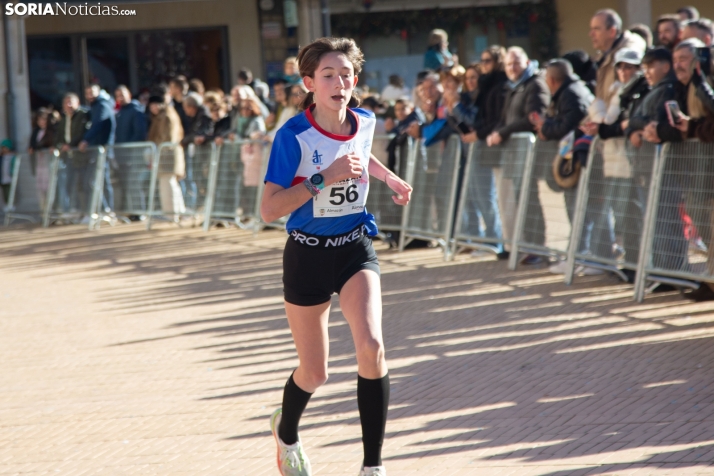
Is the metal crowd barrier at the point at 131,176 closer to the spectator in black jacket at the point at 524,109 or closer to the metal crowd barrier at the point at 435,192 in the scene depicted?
the metal crowd barrier at the point at 435,192

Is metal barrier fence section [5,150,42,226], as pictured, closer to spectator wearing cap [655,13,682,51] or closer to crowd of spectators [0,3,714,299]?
crowd of spectators [0,3,714,299]

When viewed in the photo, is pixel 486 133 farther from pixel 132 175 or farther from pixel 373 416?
pixel 132 175

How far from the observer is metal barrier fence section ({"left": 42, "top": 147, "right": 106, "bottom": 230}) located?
1714 centimetres

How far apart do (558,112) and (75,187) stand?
1034 cm

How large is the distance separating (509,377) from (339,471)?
69.0 inches

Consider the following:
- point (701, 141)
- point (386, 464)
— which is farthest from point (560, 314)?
point (386, 464)

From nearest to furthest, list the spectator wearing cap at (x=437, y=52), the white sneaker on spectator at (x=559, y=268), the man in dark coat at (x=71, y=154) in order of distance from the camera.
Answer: the white sneaker on spectator at (x=559, y=268), the spectator wearing cap at (x=437, y=52), the man in dark coat at (x=71, y=154)

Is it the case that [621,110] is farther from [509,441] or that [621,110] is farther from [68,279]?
[68,279]

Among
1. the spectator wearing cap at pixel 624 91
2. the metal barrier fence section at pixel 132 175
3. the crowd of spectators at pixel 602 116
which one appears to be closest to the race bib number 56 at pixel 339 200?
the crowd of spectators at pixel 602 116

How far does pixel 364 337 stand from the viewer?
4199 mm

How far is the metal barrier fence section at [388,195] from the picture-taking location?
12070 mm

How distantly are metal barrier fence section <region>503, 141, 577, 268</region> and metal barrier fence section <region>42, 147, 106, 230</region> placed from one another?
8.94 meters

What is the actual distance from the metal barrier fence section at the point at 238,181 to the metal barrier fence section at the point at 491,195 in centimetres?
398

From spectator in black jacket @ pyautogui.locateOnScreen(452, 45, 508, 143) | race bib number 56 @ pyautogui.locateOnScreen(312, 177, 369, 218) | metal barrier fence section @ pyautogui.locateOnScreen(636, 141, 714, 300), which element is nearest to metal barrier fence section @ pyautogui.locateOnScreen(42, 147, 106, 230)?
spectator in black jacket @ pyautogui.locateOnScreen(452, 45, 508, 143)
